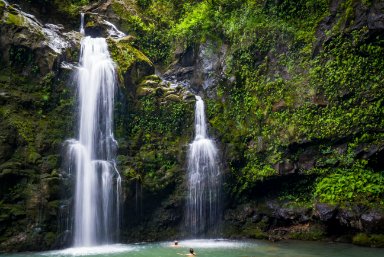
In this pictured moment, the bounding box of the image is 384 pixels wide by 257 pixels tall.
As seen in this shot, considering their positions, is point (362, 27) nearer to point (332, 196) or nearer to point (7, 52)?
point (332, 196)

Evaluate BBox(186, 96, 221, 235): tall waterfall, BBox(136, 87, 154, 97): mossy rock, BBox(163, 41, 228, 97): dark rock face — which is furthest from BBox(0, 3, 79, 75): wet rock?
BBox(186, 96, 221, 235): tall waterfall

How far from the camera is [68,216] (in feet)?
51.9

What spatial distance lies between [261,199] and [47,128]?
11054mm

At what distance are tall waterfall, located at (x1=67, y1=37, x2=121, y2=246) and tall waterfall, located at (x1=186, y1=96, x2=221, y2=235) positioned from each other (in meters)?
3.75

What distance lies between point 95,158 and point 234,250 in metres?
7.67

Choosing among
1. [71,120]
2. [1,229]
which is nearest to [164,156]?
[71,120]

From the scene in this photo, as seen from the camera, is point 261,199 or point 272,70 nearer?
point 261,199

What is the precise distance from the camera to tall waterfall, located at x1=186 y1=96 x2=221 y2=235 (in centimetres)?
1836

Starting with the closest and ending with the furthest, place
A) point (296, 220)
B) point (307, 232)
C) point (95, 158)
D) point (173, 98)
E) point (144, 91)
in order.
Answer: point (307, 232)
point (296, 220)
point (95, 158)
point (144, 91)
point (173, 98)

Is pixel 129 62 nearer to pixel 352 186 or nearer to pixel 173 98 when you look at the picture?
pixel 173 98

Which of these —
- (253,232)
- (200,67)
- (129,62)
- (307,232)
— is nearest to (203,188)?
(253,232)

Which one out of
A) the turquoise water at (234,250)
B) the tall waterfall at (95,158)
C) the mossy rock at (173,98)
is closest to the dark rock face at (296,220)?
the turquoise water at (234,250)

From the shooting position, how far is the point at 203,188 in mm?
18641

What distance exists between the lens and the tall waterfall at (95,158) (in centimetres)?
1622
